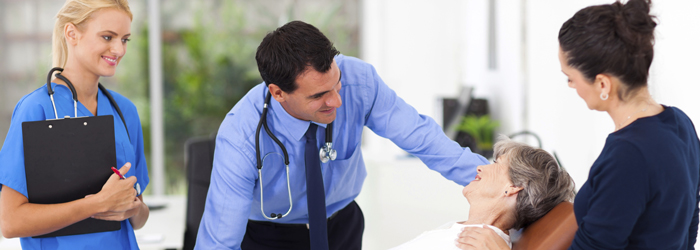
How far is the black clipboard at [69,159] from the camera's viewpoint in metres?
1.24

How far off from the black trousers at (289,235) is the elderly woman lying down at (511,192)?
0.40 metres

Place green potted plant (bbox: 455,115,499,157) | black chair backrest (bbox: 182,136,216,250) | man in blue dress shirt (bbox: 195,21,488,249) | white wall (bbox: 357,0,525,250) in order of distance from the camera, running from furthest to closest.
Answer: green potted plant (bbox: 455,115,499,157)
white wall (bbox: 357,0,525,250)
black chair backrest (bbox: 182,136,216,250)
man in blue dress shirt (bbox: 195,21,488,249)

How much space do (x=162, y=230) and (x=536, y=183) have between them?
1.78m

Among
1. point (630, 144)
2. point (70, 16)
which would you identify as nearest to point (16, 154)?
point (70, 16)

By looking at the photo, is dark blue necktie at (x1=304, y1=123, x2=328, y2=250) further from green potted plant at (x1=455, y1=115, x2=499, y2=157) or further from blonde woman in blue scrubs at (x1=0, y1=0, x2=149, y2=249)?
green potted plant at (x1=455, y1=115, x2=499, y2=157)

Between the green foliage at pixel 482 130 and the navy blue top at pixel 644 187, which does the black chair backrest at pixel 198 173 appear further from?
the navy blue top at pixel 644 187

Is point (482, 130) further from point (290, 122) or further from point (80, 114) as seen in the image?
point (80, 114)

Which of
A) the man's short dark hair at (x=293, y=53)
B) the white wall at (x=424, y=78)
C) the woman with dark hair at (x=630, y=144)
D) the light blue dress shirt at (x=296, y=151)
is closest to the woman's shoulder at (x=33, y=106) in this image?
the light blue dress shirt at (x=296, y=151)

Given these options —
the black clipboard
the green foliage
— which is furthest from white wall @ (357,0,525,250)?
the black clipboard

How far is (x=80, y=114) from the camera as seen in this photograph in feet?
4.43

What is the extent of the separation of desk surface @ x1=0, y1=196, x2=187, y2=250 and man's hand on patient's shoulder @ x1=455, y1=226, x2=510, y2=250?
1.39 meters

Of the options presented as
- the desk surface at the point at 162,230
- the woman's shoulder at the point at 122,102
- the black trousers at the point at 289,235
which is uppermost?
the woman's shoulder at the point at 122,102

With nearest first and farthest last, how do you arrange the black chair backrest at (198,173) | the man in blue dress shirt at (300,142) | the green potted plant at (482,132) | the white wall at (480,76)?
the man in blue dress shirt at (300,142) < the white wall at (480,76) < the black chair backrest at (198,173) < the green potted plant at (482,132)

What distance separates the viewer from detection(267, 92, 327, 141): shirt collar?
152 centimetres
